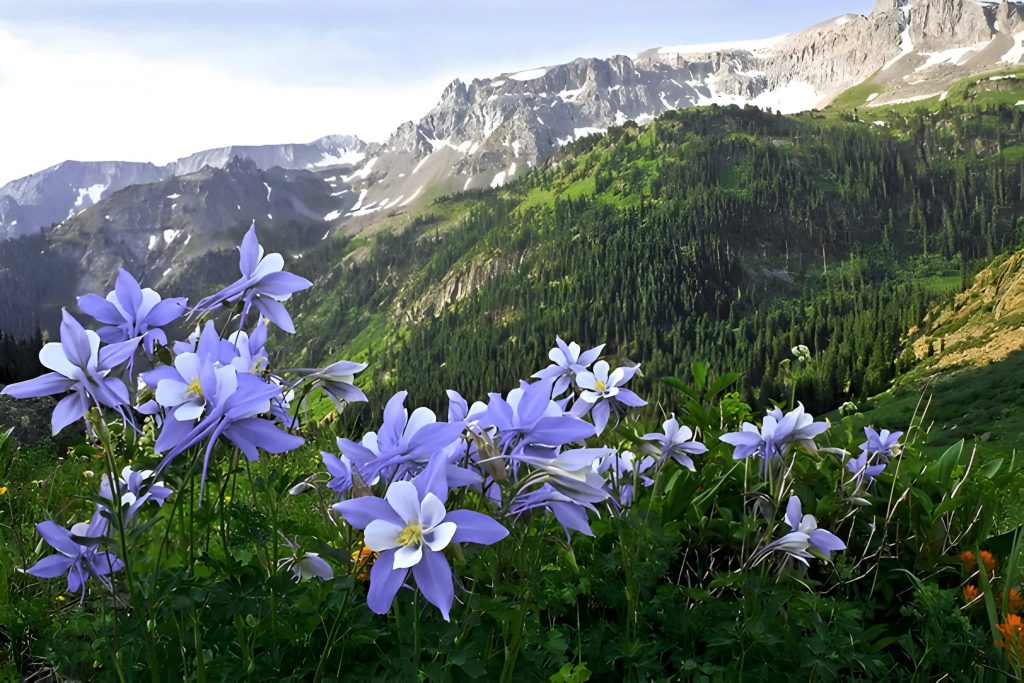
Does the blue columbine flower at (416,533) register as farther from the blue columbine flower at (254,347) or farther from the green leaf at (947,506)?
the green leaf at (947,506)

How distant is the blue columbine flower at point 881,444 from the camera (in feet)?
11.8

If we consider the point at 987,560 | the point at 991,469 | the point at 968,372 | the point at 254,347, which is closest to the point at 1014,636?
the point at 987,560

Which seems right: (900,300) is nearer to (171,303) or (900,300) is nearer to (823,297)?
(823,297)

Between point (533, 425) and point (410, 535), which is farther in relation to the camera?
point (533, 425)

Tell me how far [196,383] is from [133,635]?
0.97 meters

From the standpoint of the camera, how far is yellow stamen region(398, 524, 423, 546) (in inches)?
55.4

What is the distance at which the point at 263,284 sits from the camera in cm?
190

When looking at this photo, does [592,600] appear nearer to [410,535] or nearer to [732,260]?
[410,535]

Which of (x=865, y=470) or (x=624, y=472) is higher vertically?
(x=624, y=472)

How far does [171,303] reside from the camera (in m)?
1.76

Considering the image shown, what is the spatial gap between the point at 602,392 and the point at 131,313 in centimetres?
171

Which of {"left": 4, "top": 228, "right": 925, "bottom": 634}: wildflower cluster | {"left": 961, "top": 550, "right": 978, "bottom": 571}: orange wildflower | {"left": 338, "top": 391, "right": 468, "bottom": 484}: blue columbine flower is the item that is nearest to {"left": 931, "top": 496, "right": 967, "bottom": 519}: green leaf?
{"left": 961, "top": 550, "right": 978, "bottom": 571}: orange wildflower

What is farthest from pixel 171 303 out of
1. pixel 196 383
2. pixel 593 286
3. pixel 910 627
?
pixel 593 286

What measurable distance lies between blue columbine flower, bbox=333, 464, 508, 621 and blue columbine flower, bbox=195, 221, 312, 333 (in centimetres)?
65
